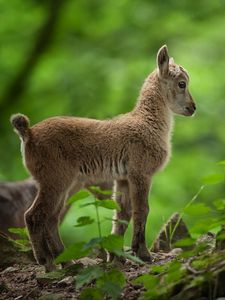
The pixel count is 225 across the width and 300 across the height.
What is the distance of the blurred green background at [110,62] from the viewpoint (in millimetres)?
17391

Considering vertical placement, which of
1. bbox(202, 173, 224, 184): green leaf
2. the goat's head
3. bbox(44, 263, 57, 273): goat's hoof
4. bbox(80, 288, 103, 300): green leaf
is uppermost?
the goat's head

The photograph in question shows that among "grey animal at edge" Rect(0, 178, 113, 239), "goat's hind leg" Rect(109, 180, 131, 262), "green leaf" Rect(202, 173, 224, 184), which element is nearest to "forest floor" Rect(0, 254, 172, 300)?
"goat's hind leg" Rect(109, 180, 131, 262)

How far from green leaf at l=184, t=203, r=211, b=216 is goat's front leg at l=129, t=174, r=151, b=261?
2588 mm

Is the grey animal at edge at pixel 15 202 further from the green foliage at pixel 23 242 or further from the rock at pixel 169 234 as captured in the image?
the green foliage at pixel 23 242

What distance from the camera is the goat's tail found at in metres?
7.59

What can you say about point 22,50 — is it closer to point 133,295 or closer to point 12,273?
point 12,273

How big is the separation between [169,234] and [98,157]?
1233 mm

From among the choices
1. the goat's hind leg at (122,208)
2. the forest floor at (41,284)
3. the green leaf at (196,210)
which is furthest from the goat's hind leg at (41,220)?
the green leaf at (196,210)

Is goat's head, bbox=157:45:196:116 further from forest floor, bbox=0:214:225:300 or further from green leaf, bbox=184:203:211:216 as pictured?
green leaf, bbox=184:203:211:216

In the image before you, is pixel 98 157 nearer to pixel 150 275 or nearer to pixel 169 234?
pixel 169 234

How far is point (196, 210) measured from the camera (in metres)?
5.16

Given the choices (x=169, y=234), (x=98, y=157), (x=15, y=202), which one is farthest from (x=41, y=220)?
(x=15, y=202)

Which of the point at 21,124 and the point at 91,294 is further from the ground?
the point at 21,124

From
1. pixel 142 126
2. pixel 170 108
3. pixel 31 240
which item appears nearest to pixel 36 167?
pixel 31 240
